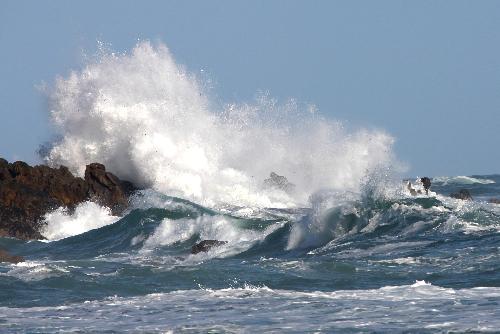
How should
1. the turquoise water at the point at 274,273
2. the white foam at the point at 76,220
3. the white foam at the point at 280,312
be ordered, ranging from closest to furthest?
1. the white foam at the point at 280,312
2. the turquoise water at the point at 274,273
3. the white foam at the point at 76,220

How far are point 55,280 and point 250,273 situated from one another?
271cm

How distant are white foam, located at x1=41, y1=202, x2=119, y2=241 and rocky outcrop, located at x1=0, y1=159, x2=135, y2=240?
18cm

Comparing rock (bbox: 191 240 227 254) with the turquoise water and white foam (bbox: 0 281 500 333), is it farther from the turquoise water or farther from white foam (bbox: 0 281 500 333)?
white foam (bbox: 0 281 500 333)

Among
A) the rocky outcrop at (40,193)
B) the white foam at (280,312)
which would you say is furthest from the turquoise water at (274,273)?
the rocky outcrop at (40,193)

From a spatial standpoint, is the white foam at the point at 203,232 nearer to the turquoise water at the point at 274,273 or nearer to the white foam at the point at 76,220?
the turquoise water at the point at 274,273

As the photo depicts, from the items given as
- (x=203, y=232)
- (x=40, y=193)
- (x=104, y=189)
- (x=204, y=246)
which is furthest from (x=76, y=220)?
(x=204, y=246)

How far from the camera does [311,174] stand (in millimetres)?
39219

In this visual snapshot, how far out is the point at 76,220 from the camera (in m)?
27.2

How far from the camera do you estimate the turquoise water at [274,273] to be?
11.2 meters

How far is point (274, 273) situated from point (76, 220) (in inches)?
501

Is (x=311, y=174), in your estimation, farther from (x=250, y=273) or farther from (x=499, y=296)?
(x=499, y=296)

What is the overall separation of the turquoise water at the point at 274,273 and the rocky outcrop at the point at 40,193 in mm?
1921

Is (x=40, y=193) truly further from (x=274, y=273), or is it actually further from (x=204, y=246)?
(x=274, y=273)

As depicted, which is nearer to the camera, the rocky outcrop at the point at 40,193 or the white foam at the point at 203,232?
the white foam at the point at 203,232
